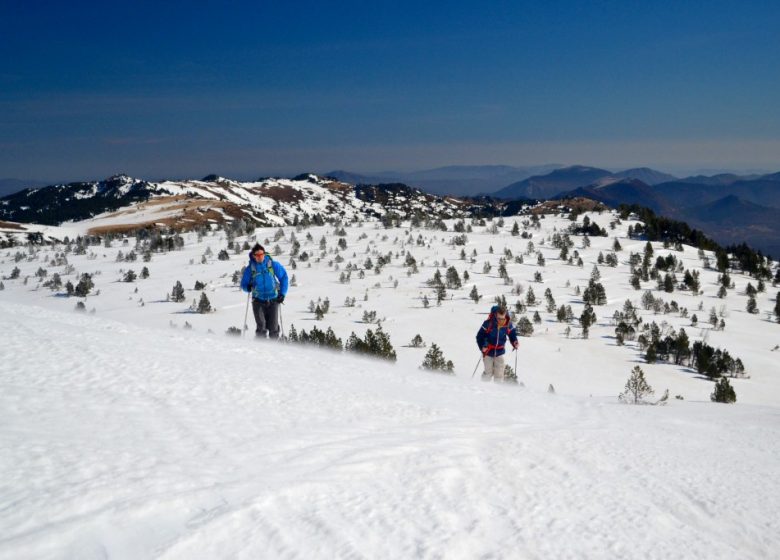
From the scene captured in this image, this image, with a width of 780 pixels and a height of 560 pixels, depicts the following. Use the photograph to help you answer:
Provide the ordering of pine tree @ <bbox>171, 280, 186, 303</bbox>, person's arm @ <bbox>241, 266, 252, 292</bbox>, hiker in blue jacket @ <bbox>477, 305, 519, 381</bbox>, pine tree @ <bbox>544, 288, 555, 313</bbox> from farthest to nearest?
pine tree @ <bbox>544, 288, 555, 313</bbox> < pine tree @ <bbox>171, 280, 186, 303</bbox> < person's arm @ <bbox>241, 266, 252, 292</bbox> < hiker in blue jacket @ <bbox>477, 305, 519, 381</bbox>

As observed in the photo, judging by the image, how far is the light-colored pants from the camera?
1265cm

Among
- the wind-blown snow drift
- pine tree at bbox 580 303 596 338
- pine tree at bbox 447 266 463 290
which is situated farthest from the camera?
pine tree at bbox 447 266 463 290

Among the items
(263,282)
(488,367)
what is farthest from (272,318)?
(488,367)

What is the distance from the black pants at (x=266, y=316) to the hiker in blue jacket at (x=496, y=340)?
5.32 metres

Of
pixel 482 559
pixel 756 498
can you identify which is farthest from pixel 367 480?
pixel 756 498

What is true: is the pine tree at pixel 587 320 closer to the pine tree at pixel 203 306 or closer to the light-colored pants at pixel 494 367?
the light-colored pants at pixel 494 367

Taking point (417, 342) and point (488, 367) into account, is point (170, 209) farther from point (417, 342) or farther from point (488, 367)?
point (488, 367)

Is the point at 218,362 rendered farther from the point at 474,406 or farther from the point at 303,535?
the point at 303,535

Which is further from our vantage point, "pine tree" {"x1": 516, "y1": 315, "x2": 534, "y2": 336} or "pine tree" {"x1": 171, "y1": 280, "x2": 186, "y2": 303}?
"pine tree" {"x1": 171, "y1": 280, "x2": 186, "y2": 303}

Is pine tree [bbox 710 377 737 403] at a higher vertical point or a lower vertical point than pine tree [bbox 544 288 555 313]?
lower

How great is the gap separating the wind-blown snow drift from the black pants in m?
6.04

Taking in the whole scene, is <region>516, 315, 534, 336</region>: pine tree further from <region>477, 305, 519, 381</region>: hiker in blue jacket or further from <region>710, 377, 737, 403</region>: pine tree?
<region>477, 305, 519, 381</region>: hiker in blue jacket

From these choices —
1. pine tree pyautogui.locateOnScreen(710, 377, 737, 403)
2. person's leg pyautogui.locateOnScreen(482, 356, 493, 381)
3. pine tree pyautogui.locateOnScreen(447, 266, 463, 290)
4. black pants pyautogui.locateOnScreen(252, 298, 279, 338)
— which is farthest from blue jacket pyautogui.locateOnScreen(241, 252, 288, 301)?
pine tree pyautogui.locateOnScreen(447, 266, 463, 290)

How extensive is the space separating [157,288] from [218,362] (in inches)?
1291
